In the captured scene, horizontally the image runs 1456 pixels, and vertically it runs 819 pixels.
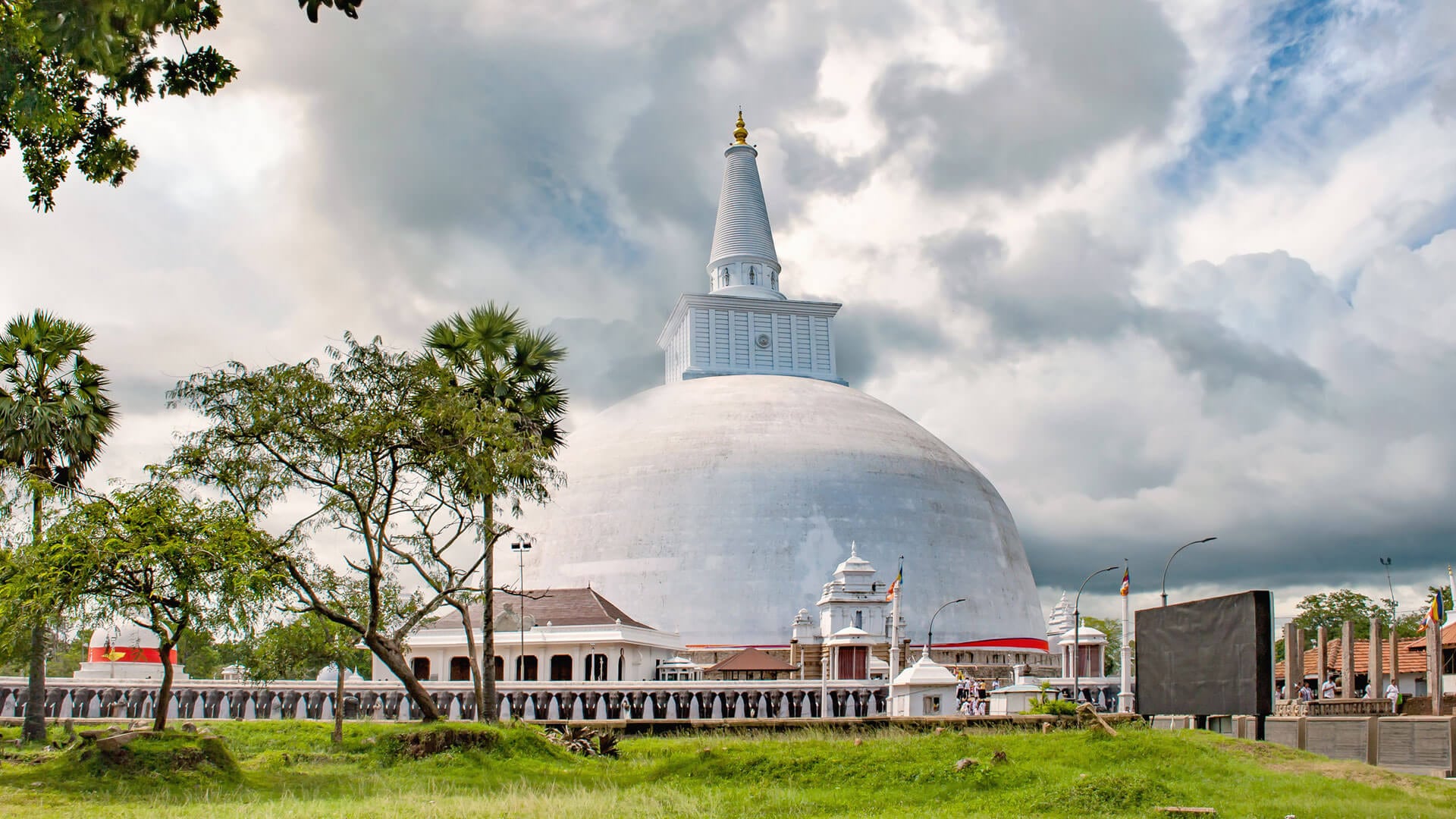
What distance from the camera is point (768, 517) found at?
57.3 meters

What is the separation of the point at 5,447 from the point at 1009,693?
27049 mm

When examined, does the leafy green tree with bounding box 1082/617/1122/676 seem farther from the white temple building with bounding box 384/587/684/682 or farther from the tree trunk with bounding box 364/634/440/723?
the tree trunk with bounding box 364/634/440/723

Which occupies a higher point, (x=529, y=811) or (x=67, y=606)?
(x=67, y=606)

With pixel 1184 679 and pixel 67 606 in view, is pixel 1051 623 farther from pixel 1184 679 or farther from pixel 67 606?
pixel 67 606

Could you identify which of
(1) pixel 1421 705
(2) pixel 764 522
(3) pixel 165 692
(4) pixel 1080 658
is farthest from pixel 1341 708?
(2) pixel 764 522

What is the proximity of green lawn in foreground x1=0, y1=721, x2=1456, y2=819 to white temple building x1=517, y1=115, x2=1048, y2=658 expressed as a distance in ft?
88.6

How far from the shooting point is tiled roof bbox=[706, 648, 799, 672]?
4753 centimetres

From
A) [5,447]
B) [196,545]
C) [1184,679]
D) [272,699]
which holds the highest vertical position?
[5,447]

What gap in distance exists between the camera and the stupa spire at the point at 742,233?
7331 cm

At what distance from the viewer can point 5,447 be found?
96.8 ft

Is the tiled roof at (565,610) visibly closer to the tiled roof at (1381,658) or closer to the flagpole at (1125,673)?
the flagpole at (1125,673)

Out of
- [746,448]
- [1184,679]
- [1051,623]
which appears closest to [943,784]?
[1184,679]

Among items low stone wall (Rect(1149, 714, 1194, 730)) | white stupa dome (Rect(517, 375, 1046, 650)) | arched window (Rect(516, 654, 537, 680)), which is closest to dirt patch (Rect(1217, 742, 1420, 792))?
low stone wall (Rect(1149, 714, 1194, 730))

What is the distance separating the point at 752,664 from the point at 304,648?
19380 millimetres
